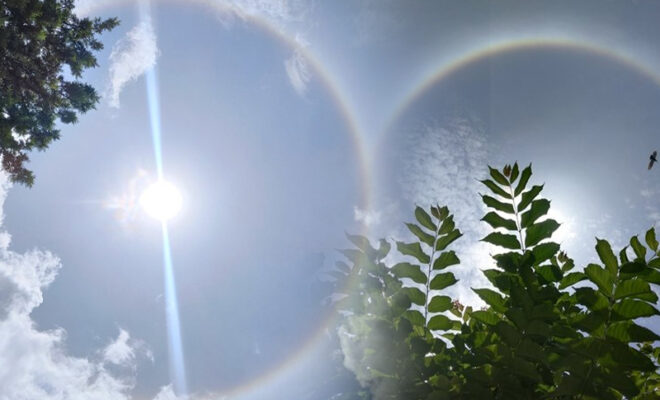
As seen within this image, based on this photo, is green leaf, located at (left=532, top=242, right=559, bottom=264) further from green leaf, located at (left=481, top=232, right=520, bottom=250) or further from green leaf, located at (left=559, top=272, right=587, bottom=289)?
green leaf, located at (left=559, top=272, right=587, bottom=289)

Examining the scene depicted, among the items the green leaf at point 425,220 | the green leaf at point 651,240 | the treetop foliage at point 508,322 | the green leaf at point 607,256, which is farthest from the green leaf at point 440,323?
the green leaf at point 651,240

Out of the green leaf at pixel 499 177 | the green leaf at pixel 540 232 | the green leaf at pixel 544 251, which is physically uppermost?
the green leaf at pixel 499 177

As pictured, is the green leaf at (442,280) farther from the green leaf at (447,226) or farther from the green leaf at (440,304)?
the green leaf at (447,226)

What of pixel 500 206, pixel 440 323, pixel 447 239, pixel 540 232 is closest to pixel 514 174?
pixel 500 206

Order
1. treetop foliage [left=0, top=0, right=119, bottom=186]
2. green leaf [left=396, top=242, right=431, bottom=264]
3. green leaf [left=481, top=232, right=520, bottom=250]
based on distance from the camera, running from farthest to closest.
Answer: treetop foliage [left=0, top=0, right=119, bottom=186]
green leaf [left=396, top=242, right=431, bottom=264]
green leaf [left=481, top=232, right=520, bottom=250]

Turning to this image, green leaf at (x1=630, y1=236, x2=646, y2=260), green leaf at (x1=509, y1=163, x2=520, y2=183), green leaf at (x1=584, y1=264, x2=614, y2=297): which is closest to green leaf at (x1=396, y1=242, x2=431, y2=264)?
green leaf at (x1=509, y1=163, x2=520, y2=183)

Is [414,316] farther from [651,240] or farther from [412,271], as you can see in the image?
[651,240]

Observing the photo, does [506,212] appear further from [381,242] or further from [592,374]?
[592,374]
